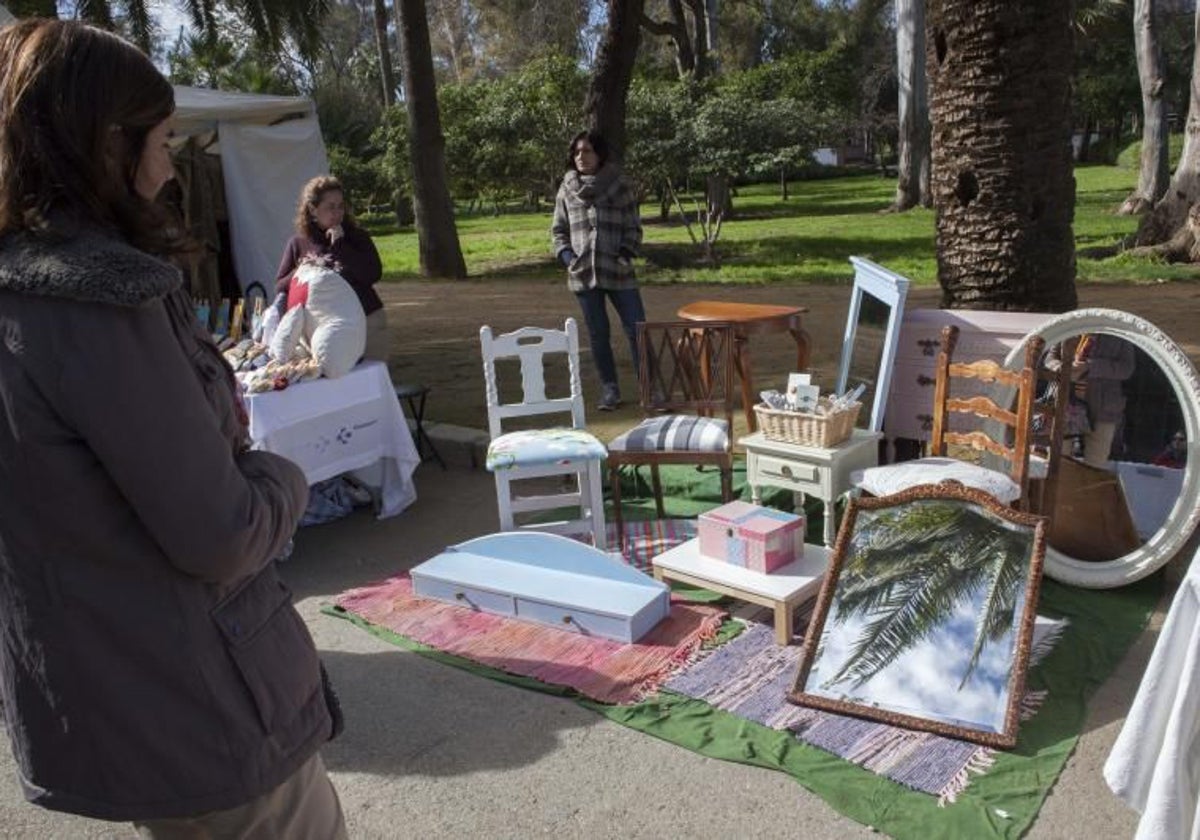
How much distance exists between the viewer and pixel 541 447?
15.6 ft

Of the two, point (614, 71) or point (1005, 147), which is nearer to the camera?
point (1005, 147)

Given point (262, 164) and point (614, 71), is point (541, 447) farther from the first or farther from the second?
point (614, 71)

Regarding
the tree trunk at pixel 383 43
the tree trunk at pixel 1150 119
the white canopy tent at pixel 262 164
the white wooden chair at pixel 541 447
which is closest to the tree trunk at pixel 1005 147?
the white wooden chair at pixel 541 447

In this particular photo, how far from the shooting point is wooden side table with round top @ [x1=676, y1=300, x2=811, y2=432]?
5.24m

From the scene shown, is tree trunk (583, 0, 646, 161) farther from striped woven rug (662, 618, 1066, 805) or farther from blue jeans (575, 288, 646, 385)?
striped woven rug (662, 618, 1066, 805)


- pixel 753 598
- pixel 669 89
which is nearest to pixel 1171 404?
pixel 753 598

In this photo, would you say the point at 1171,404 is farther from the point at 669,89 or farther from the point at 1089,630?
the point at 669,89

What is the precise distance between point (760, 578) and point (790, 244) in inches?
617

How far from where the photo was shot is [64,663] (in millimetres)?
1378

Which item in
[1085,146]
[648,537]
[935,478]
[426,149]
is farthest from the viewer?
[1085,146]

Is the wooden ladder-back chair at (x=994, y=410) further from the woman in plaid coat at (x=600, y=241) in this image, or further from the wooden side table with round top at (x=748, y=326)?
the woman in plaid coat at (x=600, y=241)

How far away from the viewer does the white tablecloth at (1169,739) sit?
6.39 feet

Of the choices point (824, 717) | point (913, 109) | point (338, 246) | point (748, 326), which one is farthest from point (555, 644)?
point (913, 109)

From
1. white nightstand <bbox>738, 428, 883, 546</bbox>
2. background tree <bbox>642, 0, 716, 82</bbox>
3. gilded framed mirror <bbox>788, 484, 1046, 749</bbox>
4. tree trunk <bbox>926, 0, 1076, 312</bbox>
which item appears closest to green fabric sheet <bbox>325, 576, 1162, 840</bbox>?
gilded framed mirror <bbox>788, 484, 1046, 749</bbox>
